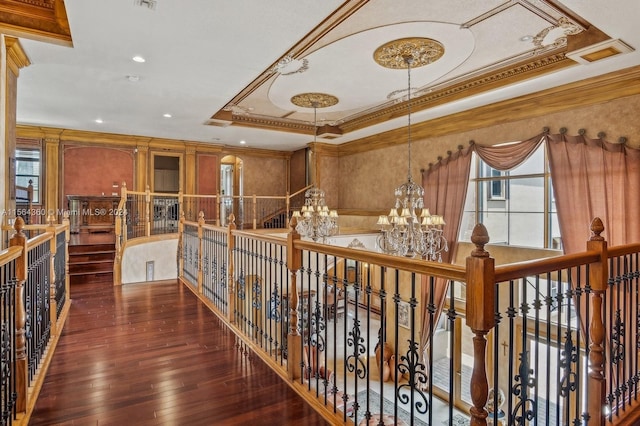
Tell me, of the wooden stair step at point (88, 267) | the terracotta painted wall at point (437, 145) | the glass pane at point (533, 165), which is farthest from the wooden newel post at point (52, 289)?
the glass pane at point (533, 165)

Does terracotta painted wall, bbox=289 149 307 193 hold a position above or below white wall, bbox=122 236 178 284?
above

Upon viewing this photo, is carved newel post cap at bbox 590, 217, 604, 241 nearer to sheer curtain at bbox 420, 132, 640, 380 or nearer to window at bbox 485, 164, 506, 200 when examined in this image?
sheer curtain at bbox 420, 132, 640, 380

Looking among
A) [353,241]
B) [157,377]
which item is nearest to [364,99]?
[353,241]

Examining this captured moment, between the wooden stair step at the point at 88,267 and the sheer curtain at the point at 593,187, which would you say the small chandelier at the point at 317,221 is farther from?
the wooden stair step at the point at 88,267

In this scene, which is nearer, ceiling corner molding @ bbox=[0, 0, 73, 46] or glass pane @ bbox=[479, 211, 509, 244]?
ceiling corner molding @ bbox=[0, 0, 73, 46]

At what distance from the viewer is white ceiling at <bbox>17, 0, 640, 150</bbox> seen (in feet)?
11.3

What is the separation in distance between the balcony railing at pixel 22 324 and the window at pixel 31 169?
6716 millimetres

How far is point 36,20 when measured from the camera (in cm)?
383

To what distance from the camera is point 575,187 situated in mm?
5348

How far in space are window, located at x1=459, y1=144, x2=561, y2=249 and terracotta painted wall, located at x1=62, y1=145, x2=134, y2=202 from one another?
337 inches

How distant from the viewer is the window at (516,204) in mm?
6031

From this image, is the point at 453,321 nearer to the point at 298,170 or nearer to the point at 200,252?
the point at 200,252

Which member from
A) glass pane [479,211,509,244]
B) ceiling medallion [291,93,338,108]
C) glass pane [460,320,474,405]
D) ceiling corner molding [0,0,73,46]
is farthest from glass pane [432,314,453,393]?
ceiling corner molding [0,0,73,46]

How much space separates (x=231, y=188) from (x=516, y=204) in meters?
9.75
